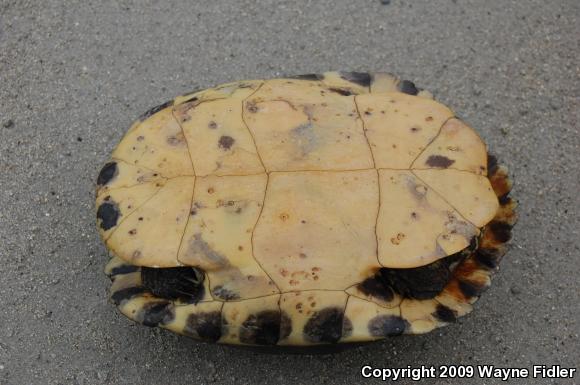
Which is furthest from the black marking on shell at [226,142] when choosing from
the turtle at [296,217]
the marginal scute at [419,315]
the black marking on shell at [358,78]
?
the marginal scute at [419,315]

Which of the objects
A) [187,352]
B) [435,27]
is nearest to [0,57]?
[187,352]

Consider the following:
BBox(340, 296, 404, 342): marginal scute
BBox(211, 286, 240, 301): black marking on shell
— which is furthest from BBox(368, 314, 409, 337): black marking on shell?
BBox(211, 286, 240, 301): black marking on shell

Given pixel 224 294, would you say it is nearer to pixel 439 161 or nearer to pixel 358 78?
pixel 439 161

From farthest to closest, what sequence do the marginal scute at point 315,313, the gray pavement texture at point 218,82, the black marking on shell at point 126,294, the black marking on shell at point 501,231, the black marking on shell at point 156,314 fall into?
the gray pavement texture at point 218,82, the black marking on shell at point 501,231, the black marking on shell at point 126,294, the black marking on shell at point 156,314, the marginal scute at point 315,313

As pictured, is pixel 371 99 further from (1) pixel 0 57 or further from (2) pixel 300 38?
(1) pixel 0 57

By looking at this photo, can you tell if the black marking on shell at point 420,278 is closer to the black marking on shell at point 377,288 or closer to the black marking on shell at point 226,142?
the black marking on shell at point 377,288

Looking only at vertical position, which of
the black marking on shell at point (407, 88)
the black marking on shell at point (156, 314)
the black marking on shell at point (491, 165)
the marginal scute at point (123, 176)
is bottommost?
the black marking on shell at point (156, 314)

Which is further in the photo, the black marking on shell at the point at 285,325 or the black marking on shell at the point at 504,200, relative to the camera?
the black marking on shell at the point at 504,200
